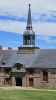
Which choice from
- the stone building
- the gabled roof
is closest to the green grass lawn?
the stone building

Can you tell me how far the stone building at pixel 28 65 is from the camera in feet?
216

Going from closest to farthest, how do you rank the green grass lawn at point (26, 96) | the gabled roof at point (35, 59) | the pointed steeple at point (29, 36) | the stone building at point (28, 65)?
the green grass lawn at point (26, 96), the stone building at point (28, 65), the gabled roof at point (35, 59), the pointed steeple at point (29, 36)

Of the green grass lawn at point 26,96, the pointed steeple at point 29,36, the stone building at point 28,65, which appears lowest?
the green grass lawn at point 26,96

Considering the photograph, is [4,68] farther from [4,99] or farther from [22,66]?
[4,99]

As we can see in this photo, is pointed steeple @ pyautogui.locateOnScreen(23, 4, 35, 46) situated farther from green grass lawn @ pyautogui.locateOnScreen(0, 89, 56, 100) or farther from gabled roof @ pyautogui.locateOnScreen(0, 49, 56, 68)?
green grass lawn @ pyautogui.locateOnScreen(0, 89, 56, 100)

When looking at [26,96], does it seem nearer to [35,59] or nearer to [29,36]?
[35,59]

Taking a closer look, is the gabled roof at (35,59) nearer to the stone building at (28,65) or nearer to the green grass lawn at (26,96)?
the stone building at (28,65)

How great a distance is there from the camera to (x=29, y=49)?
7106 centimetres

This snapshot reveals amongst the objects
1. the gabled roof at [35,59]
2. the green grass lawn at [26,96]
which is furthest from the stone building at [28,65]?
the green grass lawn at [26,96]

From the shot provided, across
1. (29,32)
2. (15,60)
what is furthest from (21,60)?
(29,32)

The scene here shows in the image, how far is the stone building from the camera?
65.9m

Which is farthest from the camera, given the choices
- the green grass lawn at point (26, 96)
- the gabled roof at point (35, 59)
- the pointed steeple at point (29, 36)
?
the pointed steeple at point (29, 36)

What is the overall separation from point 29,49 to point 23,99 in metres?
34.4

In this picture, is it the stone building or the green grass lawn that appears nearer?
the green grass lawn
